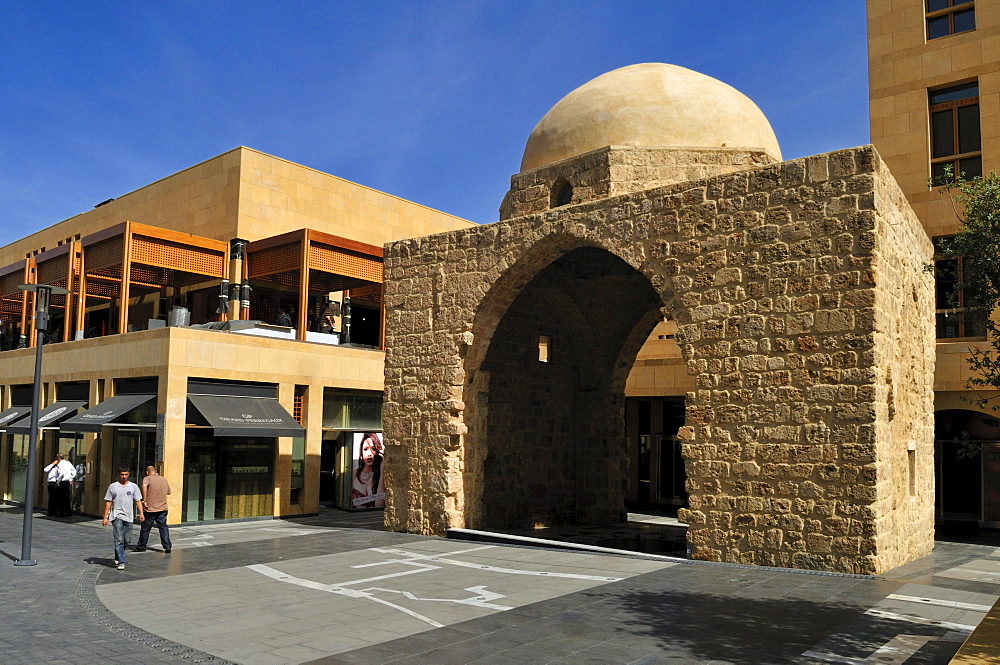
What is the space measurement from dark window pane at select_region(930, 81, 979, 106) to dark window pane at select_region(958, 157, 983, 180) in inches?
44.4

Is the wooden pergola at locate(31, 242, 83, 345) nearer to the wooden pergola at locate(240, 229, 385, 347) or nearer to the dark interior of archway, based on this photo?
the wooden pergola at locate(240, 229, 385, 347)

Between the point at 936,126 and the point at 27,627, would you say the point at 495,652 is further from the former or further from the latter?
the point at 936,126

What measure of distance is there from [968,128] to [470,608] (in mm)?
12156

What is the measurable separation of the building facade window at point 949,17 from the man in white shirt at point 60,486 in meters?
17.2

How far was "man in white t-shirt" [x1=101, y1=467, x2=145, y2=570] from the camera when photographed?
30.9 ft

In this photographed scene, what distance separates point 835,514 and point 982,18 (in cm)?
Result: 992

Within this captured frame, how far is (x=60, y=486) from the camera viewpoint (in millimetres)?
14812

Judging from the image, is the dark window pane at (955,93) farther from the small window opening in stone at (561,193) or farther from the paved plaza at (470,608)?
the paved plaza at (470,608)

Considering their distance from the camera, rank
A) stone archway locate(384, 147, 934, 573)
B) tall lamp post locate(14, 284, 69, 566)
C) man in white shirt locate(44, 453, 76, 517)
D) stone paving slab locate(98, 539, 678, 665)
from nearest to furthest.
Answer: stone paving slab locate(98, 539, 678, 665) < stone archway locate(384, 147, 934, 573) < tall lamp post locate(14, 284, 69, 566) < man in white shirt locate(44, 453, 76, 517)

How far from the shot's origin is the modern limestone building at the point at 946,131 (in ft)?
44.0

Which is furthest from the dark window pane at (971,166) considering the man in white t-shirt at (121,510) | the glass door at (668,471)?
the man in white t-shirt at (121,510)

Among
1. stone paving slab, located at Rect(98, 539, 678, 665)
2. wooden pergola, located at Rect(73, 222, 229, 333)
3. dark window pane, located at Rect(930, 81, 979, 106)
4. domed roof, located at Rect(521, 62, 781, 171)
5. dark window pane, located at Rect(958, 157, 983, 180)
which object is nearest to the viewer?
stone paving slab, located at Rect(98, 539, 678, 665)

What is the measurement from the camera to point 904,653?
5.22 meters

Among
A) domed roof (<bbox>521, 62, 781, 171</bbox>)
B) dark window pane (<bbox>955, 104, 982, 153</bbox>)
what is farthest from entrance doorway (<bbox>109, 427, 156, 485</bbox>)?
dark window pane (<bbox>955, 104, 982, 153</bbox>)
